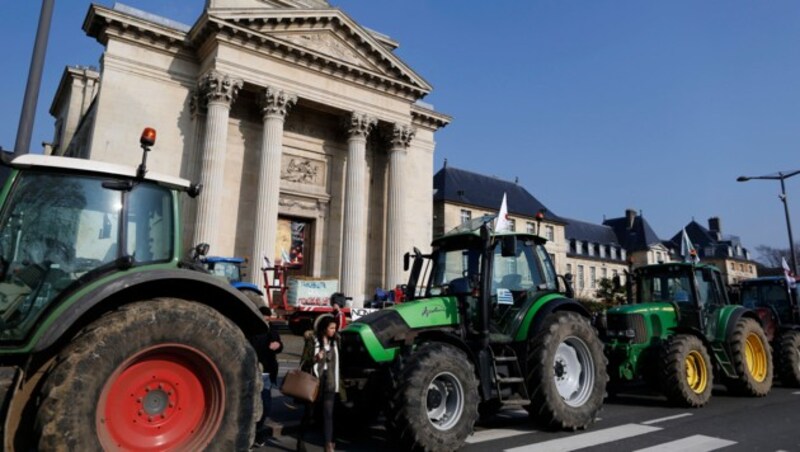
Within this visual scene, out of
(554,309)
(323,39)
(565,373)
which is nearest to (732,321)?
(565,373)

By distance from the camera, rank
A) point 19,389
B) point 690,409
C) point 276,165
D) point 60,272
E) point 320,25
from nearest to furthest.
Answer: point 19,389 < point 60,272 < point 690,409 < point 276,165 < point 320,25

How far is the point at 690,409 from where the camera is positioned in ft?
24.8

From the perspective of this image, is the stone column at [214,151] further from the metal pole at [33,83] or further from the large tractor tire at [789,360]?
the large tractor tire at [789,360]

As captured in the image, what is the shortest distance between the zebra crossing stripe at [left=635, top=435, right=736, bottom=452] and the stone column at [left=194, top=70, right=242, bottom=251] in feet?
55.6

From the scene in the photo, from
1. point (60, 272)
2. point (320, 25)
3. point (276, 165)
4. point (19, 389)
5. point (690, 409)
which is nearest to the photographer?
point (19, 389)

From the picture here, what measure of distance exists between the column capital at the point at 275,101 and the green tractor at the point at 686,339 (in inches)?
643

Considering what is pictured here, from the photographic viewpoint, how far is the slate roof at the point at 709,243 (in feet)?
236

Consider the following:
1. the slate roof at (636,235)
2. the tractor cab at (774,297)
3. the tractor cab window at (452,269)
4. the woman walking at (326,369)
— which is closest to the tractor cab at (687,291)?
the tractor cab at (774,297)

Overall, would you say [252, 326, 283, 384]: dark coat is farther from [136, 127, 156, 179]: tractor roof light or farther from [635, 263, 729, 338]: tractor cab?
[635, 263, 729, 338]: tractor cab

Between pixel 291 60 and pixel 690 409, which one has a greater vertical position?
pixel 291 60

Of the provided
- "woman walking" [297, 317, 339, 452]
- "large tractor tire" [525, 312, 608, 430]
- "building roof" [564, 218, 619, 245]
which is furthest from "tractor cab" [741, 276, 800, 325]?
"building roof" [564, 218, 619, 245]

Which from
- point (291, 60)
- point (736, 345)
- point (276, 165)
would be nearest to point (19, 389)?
point (736, 345)

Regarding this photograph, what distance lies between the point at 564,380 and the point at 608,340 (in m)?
2.50

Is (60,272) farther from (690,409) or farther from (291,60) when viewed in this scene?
(291,60)
